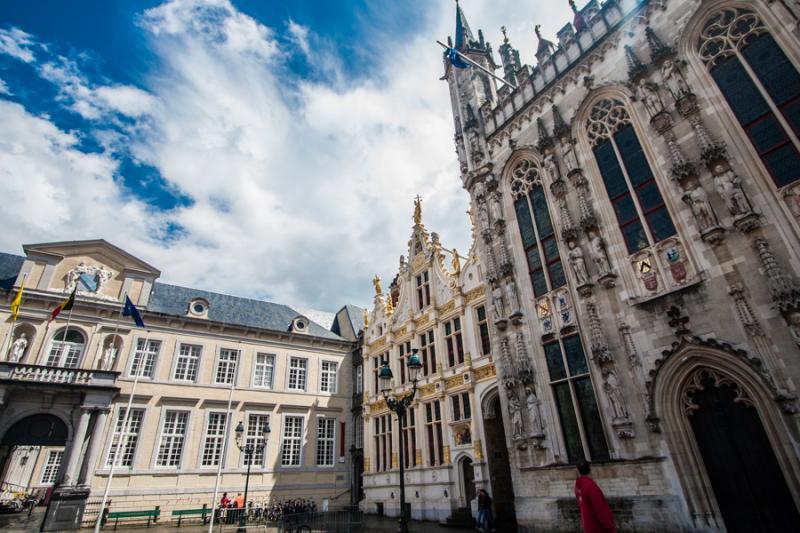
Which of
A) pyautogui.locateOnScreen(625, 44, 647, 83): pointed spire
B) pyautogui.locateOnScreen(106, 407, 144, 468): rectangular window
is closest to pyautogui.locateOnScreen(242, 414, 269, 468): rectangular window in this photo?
pyautogui.locateOnScreen(106, 407, 144, 468): rectangular window

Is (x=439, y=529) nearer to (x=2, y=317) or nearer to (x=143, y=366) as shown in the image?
(x=143, y=366)

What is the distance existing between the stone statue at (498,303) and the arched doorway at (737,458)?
20.1ft

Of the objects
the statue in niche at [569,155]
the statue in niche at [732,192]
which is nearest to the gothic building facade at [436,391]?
the statue in niche at [569,155]

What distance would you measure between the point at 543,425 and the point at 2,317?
29.2 m

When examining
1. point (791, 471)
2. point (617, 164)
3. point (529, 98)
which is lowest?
point (791, 471)

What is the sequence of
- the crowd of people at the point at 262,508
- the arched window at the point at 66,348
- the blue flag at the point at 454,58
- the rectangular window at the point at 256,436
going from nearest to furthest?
the blue flag at the point at 454,58
the crowd of people at the point at 262,508
the arched window at the point at 66,348
the rectangular window at the point at 256,436

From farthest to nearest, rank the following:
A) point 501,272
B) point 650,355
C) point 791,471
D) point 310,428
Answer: point 310,428
point 501,272
point 650,355
point 791,471

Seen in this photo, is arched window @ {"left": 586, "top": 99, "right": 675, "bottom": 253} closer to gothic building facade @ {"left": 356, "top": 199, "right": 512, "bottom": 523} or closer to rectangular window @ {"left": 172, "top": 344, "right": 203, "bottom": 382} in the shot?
gothic building facade @ {"left": 356, "top": 199, "right": 512, "bottom": 523}

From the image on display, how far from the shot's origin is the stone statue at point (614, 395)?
423 inches

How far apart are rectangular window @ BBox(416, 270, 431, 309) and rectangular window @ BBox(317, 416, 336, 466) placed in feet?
39.7

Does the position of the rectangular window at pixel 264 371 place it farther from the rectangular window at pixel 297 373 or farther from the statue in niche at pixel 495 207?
the statue in niche at pixel 495 207

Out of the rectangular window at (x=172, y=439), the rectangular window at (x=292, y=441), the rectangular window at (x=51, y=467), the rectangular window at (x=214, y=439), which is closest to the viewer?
the rectangular window at (x=172, y=439)

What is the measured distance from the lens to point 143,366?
25.0 meters

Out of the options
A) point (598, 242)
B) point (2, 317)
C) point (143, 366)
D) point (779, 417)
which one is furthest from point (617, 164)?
point (2, 317)
